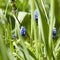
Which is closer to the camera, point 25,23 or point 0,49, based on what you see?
point 0,49

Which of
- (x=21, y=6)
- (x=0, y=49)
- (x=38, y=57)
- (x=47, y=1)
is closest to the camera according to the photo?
(x=0, y=49)

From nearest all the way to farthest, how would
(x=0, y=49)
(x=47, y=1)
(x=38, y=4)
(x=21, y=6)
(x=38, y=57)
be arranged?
(x=0, y=49) < (x=38, y=4) < (x=38, y=57) < (x=47, y=1) < (x=21, y=6)

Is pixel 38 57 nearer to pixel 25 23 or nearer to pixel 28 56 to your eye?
pixel 28 56

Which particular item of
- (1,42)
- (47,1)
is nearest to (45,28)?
(1,42)

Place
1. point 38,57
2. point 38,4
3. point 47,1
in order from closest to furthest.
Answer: point 38,4 < point 38,57 < point 47,1

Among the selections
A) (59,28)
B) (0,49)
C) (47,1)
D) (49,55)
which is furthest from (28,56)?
(47,1)

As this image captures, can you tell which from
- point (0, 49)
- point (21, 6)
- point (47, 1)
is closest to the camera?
point (0, 49)

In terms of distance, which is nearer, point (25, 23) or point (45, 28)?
point (45, 28)

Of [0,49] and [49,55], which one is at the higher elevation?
[0,49]

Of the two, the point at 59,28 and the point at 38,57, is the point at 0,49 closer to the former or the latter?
the point at 38,57
